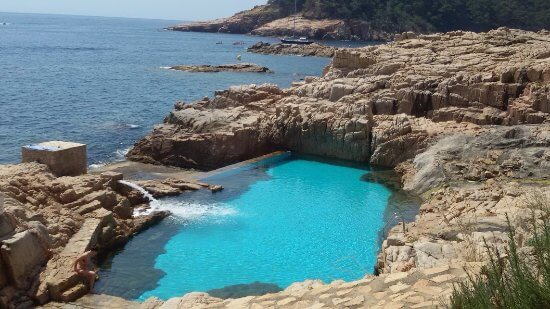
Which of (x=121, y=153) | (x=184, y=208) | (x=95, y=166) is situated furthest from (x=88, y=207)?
(x=121, y=153)

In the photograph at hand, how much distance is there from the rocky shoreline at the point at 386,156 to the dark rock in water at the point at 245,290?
7.55ft

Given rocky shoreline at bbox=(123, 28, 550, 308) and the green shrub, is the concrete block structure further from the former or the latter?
the green shrub

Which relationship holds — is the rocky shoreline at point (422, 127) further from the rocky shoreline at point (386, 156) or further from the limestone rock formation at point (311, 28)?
the limestone rock formation at point (311, 28)

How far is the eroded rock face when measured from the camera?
27406 millimetres

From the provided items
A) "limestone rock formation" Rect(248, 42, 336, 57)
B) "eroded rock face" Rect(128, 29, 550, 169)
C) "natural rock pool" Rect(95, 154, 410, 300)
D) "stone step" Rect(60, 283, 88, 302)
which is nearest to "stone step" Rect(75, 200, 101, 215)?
"natural rock pool" Rect(95, 154, 410, 300)

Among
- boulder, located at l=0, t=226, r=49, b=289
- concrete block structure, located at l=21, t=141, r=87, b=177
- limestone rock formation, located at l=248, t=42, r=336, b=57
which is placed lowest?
boulder, located at l=0, t=226, r=49, b=289

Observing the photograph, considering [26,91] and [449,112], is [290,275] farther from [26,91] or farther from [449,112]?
[26,91]

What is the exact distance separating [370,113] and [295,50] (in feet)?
224

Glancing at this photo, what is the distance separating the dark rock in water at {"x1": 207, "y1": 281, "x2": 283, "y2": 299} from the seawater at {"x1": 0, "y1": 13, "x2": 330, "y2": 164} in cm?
1621

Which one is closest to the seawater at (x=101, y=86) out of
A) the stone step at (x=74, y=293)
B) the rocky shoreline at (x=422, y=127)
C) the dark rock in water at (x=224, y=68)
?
the dark rock in water at (x=224, y=68)

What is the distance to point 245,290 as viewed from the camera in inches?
588

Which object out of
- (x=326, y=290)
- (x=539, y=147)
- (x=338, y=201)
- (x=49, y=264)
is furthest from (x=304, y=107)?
(x=326, y=290)

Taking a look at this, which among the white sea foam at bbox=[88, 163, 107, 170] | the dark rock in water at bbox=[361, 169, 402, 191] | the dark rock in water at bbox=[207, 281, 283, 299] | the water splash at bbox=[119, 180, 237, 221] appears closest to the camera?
the dark rock in water at bbox=[207, 281, 283, 299]

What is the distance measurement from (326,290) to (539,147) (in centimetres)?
1539
